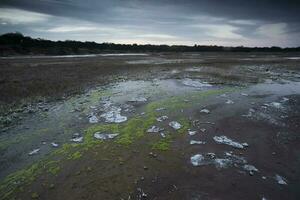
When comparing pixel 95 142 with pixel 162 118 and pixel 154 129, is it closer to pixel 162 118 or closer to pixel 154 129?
pixel 154 129

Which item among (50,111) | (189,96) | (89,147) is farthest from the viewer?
(189,96)

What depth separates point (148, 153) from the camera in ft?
23.6

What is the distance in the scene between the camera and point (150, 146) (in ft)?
25.2

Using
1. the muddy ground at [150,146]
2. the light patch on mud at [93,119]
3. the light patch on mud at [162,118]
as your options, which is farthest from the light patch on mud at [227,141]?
the light patch on mud at [93,119]

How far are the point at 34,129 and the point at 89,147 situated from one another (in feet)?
10.1

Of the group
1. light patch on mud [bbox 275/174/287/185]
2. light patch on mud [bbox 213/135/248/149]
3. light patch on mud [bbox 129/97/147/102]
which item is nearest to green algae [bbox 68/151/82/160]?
light patch on mud [bbox 213/135/248/149]

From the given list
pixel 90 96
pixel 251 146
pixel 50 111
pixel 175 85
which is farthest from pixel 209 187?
pixel 175 85

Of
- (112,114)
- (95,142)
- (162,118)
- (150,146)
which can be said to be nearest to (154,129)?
(162,118)

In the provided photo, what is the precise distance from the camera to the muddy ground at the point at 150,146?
5496 mm

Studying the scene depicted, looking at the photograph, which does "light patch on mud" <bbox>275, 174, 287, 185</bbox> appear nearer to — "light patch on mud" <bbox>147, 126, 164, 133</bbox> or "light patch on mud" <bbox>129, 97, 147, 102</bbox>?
"light patch on mud" <bbox>147, 126, 164, 133</bbox>

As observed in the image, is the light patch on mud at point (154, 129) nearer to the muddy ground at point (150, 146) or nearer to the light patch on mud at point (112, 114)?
the muddy ground at point (150, 146)

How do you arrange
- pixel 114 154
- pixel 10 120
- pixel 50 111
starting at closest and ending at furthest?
pixel 114 154, pixel 10 120, pixel 50 111

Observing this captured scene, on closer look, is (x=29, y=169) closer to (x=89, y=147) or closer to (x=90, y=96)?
(x=89, y=147)

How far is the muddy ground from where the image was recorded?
5.50 meters
